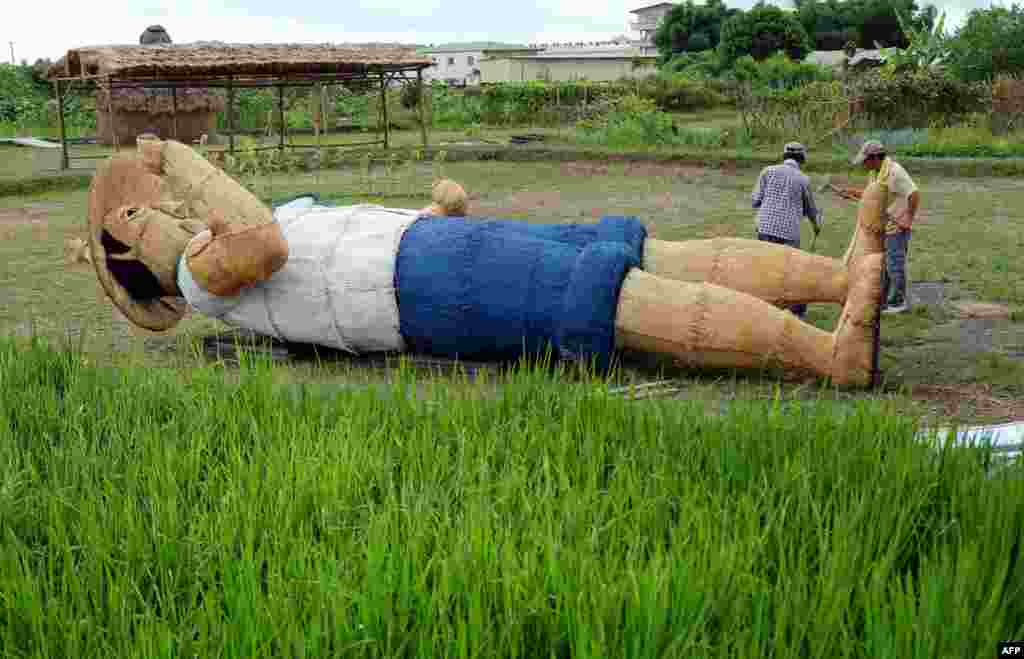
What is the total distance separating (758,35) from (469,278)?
44885 mm

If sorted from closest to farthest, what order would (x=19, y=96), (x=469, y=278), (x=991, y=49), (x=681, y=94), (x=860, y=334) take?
(x=860, y=334) → (x=469, y=278) → (x=991, y=49) → (x=19, y=96) → (x=681, y=94)

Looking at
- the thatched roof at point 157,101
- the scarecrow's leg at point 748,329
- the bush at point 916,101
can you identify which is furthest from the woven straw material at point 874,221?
the thatched roof at point 157,101

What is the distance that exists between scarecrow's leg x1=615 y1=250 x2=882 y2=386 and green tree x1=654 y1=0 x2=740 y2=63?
172 feet

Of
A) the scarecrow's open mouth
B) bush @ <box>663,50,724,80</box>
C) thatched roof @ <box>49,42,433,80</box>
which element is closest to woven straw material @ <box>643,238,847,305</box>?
the scarecrow's open mouth

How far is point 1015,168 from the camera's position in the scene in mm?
13703

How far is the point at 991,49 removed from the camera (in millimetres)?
24062

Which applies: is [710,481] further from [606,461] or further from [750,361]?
[750,361]

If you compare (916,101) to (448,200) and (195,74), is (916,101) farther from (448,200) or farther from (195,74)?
(448,200)

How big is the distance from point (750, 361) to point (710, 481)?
188 cm

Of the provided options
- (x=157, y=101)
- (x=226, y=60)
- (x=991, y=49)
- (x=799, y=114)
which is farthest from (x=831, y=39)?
(x=226, y=60)

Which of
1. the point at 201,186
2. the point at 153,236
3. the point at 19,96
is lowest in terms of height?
the point at 153,236

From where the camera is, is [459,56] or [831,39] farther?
[459,56]

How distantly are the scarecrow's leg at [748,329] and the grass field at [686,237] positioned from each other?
136 mm

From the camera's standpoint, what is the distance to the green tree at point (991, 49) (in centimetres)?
2388
